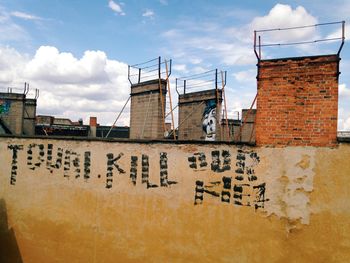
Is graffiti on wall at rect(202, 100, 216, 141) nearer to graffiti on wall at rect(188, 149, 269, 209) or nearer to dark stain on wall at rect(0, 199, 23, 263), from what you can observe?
graffiti on wall at rect(188, 149, 269, 209)

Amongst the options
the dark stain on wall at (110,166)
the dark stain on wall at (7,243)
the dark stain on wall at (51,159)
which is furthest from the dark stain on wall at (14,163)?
the dark stain on wall at (110,166)

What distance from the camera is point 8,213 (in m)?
8.52

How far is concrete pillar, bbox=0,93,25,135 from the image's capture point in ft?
52.2

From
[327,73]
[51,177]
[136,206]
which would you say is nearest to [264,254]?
[136,206]

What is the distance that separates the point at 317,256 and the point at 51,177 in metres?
6.23

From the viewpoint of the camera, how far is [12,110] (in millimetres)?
15961

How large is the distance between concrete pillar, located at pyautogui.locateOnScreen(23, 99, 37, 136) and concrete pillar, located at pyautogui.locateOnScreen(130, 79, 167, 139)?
8.58 meters

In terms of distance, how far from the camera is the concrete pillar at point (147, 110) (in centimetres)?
1128

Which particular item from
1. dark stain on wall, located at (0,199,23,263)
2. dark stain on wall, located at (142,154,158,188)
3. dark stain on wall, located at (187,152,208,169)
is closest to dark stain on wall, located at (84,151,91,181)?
dark stain on wall, located at (142,154,158,188)

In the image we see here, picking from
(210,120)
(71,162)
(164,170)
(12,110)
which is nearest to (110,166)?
(71,162)

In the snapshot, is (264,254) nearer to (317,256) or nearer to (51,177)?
(317,256)

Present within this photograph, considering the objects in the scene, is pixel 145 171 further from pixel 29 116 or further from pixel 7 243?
pixel 29 116

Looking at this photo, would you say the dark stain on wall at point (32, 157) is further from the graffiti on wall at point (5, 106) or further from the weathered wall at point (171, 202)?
the graffiti on wall at point (5, 106)

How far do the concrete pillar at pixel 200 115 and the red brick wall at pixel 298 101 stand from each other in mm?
5990
